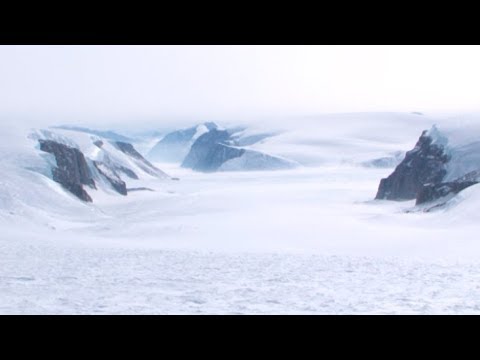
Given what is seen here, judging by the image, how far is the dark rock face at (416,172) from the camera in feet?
82.4

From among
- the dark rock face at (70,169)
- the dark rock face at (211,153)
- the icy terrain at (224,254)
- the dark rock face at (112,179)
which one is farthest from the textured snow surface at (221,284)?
the dark rock face at (211,153)

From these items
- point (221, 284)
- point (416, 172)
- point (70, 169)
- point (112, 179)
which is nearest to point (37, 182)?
point (70, 169)

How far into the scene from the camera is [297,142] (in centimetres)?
8450

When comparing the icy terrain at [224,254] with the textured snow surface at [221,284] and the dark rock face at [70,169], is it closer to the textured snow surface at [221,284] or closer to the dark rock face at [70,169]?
the textured snow surface at [221,284]

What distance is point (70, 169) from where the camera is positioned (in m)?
25.5

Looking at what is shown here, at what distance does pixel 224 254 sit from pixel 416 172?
53.4 ft

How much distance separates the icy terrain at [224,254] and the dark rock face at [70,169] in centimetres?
75

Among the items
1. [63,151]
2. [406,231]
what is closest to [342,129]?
[63,151]

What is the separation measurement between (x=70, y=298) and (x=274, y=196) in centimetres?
2213

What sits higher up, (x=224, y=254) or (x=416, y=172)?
(x=416, y=172)

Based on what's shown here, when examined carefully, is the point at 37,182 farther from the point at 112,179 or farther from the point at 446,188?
the point at 446,188

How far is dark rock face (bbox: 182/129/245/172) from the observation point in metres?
76.0

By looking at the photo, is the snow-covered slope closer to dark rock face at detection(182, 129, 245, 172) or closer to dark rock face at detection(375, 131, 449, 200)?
dark rock face at detection(375, 131, 449, 200)

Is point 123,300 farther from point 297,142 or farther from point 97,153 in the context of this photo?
point 297,142
